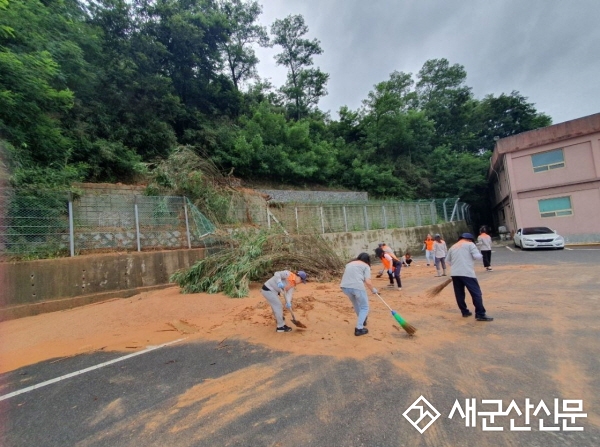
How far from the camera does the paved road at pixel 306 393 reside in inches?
91.9

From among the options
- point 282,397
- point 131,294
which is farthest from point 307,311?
point 131,294

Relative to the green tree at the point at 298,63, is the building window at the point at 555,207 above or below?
below

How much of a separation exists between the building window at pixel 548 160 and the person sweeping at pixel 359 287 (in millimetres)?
18961

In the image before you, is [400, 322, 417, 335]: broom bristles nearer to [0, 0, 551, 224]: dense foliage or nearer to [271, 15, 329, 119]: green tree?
[0, 0, 551, 224]: dense foliage

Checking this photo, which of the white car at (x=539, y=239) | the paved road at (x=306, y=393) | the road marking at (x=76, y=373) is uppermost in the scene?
the white car at (x=539, y=239)

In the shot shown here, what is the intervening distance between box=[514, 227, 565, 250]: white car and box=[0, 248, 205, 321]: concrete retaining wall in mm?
16255

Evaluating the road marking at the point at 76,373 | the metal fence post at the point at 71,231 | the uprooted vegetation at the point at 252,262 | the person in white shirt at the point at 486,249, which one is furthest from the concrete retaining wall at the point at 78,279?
the person in white shirt at the point at 486,249

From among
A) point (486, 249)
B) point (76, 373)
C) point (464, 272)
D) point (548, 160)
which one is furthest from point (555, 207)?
point (76, 373)

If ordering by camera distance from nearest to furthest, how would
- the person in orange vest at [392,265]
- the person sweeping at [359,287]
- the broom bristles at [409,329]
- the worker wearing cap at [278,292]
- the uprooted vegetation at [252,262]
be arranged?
the broom bristles at [409,329], the person sweeping at [359,287], the worker wearing cap at [278,292], the uprooted vegetation at [252,262], the person in orange vest at [392,265]

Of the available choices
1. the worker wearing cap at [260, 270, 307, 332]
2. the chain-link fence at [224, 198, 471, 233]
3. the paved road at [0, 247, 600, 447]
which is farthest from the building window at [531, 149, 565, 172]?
the worker wearing cap at [260, 270, 307, 332]

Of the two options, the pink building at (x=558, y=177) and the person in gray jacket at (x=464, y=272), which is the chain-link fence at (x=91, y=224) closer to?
the person in gray jacket at (x=464, y=272)

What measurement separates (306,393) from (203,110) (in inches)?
819

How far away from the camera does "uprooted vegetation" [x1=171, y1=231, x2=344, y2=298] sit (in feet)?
25.7

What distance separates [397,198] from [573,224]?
10172 millimetres
